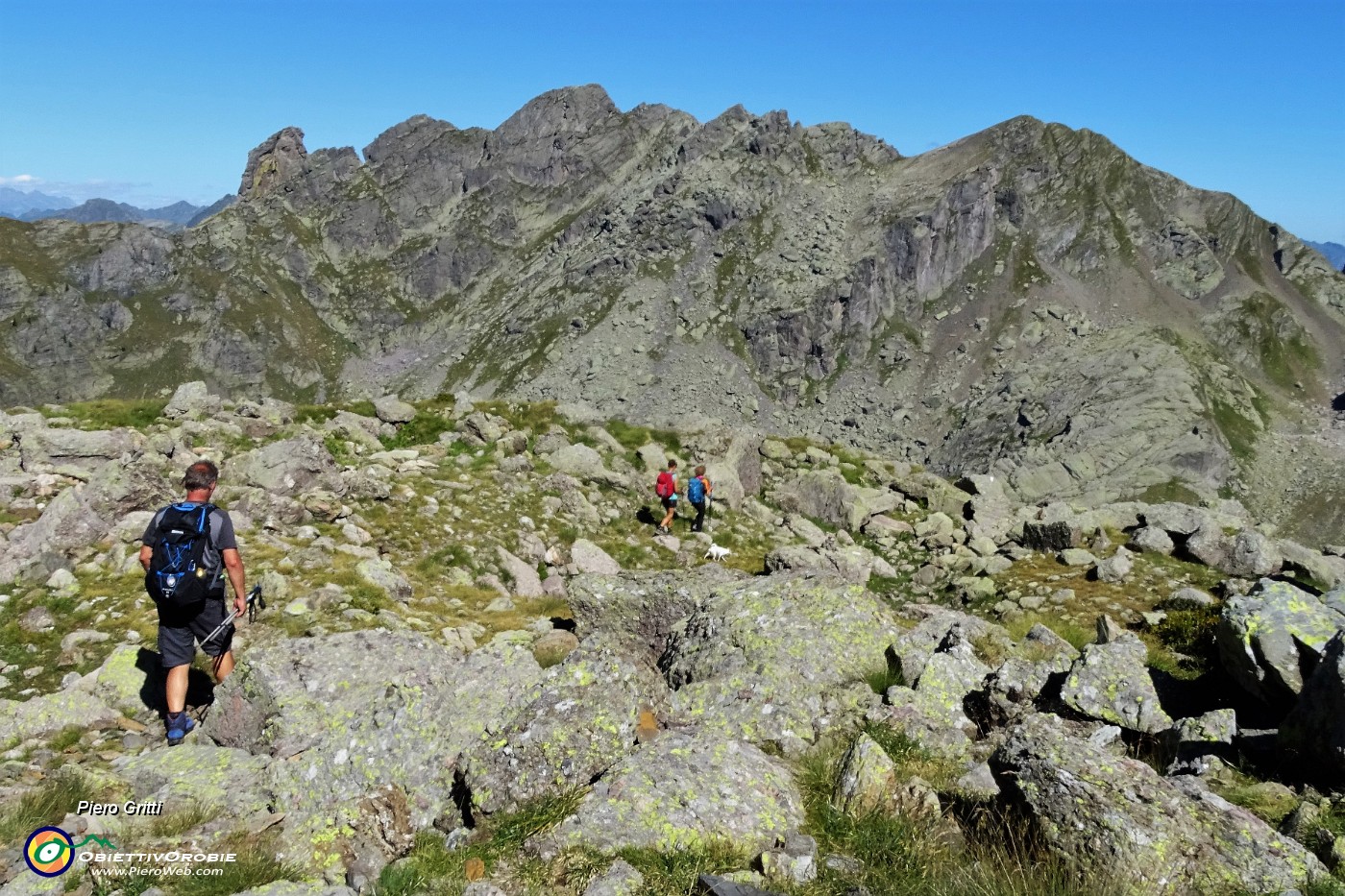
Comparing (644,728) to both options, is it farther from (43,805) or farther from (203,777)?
(43,805)

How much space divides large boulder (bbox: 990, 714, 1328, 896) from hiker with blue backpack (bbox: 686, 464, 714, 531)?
17.2 m

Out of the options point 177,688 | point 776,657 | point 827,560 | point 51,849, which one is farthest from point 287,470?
point 827,560

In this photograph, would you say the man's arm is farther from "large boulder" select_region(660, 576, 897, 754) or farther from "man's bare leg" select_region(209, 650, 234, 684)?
"large boulder" select_region(660, 576, 897, 754)

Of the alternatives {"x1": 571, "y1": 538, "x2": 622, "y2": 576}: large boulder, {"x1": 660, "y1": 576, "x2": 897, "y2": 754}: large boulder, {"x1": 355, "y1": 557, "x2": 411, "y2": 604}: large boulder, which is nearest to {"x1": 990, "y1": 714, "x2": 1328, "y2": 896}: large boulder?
{"x1": 660, "y1": 576, "x2": 897, "y2": 754}: large boulder

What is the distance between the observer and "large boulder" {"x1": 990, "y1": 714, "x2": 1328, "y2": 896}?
5.35 meters

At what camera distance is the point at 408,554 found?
1694 centimetres

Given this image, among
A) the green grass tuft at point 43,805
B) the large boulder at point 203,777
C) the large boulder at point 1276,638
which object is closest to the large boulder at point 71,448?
the large boulder at point 203,777

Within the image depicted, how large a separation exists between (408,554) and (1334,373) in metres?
207

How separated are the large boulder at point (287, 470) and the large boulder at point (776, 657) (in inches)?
500

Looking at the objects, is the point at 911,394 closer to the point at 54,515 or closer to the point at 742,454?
the point at 742,454

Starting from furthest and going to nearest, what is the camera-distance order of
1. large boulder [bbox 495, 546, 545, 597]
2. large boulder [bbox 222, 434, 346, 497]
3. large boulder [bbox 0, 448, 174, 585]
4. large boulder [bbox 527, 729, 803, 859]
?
large boulder [bbox 222, 434, 346, 497] < large boulder [bbox 495, 546, 545, 597] < large boulder [bbox 0, 448, 174, 585] < large boulder [bbox 527, 729, 803, 859]

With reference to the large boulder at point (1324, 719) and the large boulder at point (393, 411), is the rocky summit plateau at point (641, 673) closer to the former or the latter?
the large boulder at point (1324, 719)

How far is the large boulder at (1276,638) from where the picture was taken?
8102 mm

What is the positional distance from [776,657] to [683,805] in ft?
11.2
